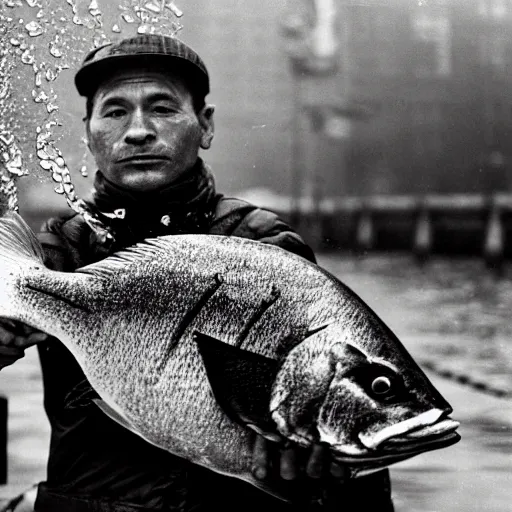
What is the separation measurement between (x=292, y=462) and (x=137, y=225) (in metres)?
0.59

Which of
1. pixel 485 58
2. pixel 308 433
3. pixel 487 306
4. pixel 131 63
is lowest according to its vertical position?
pixel 308 433

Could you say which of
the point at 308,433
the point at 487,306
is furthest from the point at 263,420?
the point at 487,306

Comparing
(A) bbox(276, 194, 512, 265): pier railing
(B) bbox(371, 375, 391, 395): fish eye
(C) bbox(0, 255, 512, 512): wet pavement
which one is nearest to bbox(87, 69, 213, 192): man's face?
(B) bbox(371, 375, 391, 395): fish eye

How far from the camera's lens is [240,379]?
1762 millimetres

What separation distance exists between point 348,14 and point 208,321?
3.49 meters

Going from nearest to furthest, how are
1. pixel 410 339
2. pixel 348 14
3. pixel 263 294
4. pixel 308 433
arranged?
pixel 308 433
pixel 263 294
pixel 348 14
pixel 410 339

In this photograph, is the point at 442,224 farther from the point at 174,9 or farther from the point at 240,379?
the point at 240,379

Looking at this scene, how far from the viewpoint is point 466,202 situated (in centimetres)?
1279

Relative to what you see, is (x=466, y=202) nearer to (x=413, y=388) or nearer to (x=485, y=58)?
(x=485, y=58)

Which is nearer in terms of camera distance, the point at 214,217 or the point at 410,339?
the point at 214,217

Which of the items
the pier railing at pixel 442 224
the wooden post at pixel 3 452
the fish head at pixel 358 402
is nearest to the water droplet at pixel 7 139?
the fish head at pixel 358 402

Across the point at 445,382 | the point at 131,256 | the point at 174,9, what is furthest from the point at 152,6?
the point at 445,382

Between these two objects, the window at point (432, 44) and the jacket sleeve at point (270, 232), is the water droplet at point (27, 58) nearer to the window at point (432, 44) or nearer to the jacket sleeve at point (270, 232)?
the jacket sleeve at point (270, 232)

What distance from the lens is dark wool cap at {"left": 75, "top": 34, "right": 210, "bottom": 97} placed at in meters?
2.02
